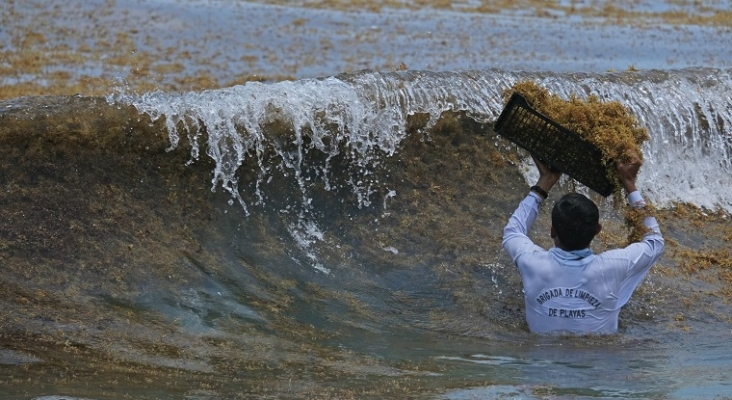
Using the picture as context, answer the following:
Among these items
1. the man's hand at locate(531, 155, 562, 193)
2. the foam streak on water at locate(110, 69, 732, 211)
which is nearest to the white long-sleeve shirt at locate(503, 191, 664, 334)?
the man's hand at locate(531, 155, 562, 193)

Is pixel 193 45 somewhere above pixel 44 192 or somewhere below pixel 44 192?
above

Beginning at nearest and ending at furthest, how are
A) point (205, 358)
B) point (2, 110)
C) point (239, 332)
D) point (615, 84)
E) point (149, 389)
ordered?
point (149, 389), point (205, 358), point (239, 332), point (2, 110), point (615, 84)

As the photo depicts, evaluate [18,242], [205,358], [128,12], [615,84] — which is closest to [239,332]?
[205,358]

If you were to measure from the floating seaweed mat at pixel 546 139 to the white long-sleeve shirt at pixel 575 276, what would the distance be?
287mm

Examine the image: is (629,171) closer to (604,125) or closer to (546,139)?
(604,125)

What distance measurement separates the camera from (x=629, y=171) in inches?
213

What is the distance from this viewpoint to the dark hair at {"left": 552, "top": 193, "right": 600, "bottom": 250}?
16.4ft

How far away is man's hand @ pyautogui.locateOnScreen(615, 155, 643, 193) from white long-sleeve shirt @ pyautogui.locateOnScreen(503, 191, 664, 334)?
0.68 ft

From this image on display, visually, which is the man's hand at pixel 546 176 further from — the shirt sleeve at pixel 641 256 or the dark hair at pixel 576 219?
the shirt sleeve at pixel 641 256

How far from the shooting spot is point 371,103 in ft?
23.4

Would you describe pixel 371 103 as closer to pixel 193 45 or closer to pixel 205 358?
pixel 205 358

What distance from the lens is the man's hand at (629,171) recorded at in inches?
213

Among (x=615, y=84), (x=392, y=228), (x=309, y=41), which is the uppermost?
(x=309, y=41)

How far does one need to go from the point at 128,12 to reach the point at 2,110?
4719 mm
